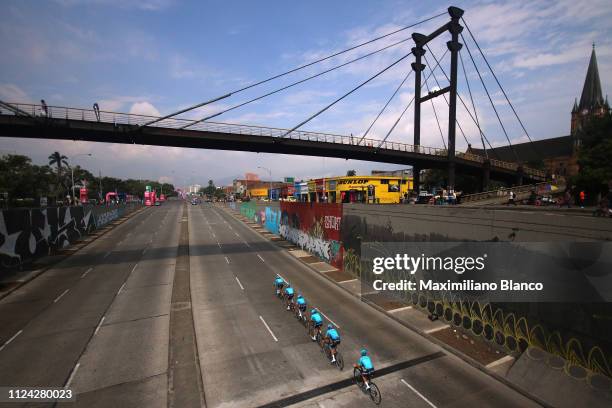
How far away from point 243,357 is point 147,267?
66.3ft

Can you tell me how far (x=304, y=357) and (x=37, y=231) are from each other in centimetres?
3433

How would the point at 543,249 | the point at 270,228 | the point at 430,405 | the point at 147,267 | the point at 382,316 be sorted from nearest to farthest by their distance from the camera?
1. the point at 430,405
2. the point at 543,249
3. the point at 382,316
4. the point at 147,267
5. the point at 270,228

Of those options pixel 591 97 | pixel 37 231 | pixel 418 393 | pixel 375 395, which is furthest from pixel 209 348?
pixel 591 97

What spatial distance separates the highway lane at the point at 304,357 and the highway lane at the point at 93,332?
2.21 m

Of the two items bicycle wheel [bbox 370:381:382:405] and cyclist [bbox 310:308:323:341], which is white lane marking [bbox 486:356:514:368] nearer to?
bicycle wheel [bbox 370:381:382:405]

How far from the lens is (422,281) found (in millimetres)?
19016

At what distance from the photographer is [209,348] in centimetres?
1448

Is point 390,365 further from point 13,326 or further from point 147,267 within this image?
point 147,267

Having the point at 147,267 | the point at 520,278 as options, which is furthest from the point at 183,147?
the point at 520,278

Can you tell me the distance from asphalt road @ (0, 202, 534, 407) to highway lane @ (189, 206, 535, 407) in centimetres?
5

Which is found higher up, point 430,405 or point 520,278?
point 520,278

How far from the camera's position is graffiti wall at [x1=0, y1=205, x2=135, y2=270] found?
27.0 m

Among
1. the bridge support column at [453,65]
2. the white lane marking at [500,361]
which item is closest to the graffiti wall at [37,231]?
the white lane marking at [500,361]

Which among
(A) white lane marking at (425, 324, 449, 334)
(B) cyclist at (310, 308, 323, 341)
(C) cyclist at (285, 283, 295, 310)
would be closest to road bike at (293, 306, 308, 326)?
(C) cyclist at (285, 283, 295, 310)
